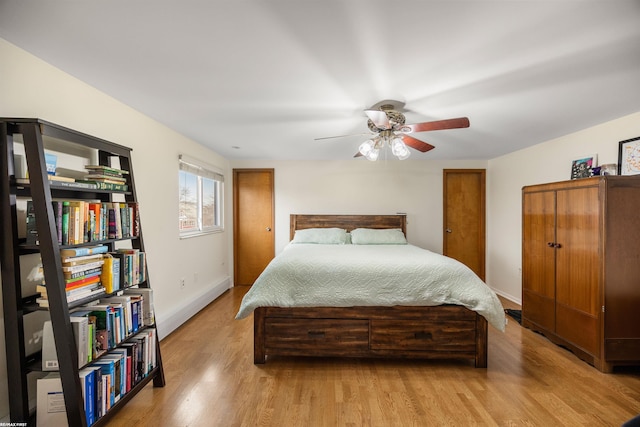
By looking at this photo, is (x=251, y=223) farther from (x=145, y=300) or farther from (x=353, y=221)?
(x=145, y=300)

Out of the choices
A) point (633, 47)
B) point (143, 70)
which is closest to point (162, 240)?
point (143, 70)

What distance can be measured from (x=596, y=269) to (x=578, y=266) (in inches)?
7.0

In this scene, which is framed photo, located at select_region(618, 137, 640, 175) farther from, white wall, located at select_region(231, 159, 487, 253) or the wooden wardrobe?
white wall, located at select_region(231, 159, 487, 253)

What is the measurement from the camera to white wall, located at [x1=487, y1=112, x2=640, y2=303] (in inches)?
110

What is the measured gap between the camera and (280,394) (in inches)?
77.9

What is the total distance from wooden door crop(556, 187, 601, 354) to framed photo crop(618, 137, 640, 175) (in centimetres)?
56

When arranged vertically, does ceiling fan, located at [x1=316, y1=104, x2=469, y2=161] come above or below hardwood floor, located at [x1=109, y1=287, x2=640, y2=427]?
above

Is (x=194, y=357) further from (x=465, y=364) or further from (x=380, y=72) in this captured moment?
(x=380, y=72)

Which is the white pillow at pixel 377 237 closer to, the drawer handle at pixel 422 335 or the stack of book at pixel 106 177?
the drawer handle at pixel 422 335

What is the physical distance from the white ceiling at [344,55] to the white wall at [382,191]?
6.78ft

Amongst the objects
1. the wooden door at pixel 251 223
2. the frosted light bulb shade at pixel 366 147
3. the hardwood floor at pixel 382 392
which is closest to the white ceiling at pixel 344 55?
the frosted light bulb shade at pixel 366 147

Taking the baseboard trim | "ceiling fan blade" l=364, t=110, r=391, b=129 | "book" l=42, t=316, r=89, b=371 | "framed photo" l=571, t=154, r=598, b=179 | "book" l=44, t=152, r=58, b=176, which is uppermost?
"ceiling fan blade" l=364, t=110, r=391, b=129

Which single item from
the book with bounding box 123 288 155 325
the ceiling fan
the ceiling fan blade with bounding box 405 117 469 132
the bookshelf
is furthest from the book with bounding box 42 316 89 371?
the ceiling fan blade with bounding box 405 117 469 132

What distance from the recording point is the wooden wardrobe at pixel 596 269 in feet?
7.34
